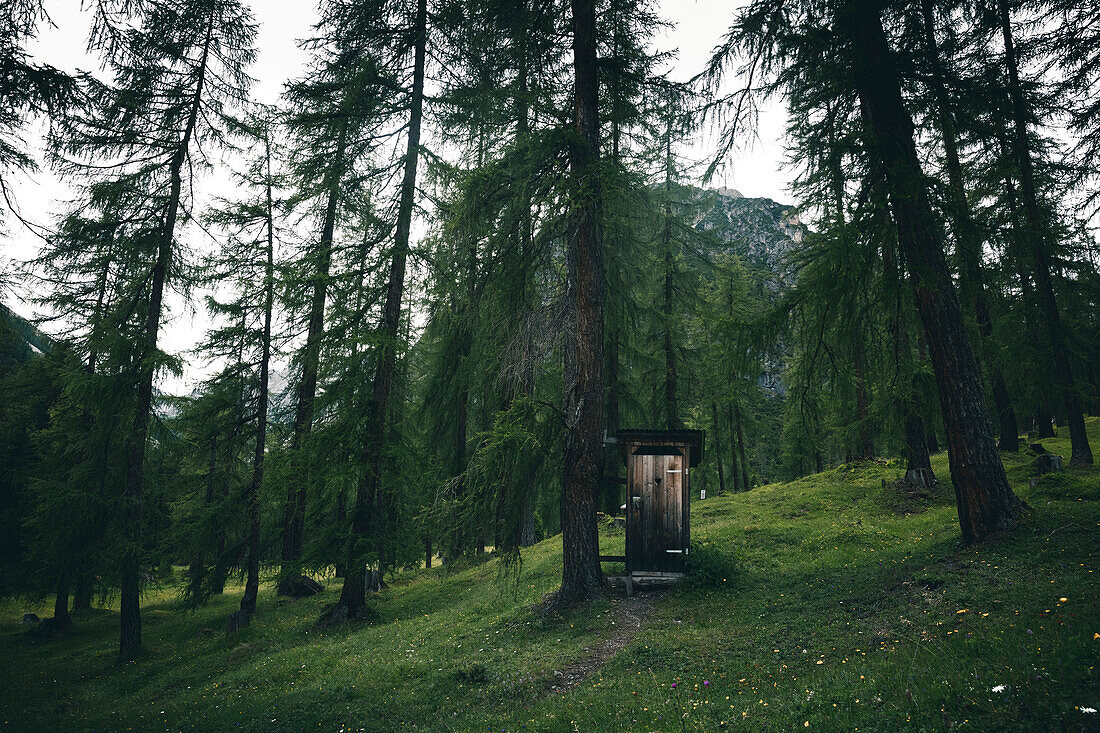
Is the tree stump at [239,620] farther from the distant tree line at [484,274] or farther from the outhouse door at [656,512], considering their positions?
the outhouse door at [656,512]

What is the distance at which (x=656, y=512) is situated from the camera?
11180 millimetres

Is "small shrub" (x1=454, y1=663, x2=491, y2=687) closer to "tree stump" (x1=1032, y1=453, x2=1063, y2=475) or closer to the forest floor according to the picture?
the forest floor

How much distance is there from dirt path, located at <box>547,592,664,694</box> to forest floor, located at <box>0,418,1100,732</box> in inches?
1.8

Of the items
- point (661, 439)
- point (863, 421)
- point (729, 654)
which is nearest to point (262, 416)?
point (661, 439)

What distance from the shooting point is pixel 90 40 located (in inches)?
216

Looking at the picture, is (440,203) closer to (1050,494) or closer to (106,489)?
(106,489)

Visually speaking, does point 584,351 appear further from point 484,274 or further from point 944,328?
point 944,328

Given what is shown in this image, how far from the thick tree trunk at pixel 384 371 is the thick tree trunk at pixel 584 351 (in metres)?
4.53

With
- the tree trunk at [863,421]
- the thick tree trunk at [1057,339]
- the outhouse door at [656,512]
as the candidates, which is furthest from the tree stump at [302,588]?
the thick tree trunk at [1057,339]

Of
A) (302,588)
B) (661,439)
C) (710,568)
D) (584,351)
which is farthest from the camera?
(302,588)

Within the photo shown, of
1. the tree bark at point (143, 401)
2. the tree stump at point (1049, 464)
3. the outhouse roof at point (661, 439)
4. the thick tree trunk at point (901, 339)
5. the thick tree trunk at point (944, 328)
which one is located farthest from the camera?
the tree bark at point (143, 401)

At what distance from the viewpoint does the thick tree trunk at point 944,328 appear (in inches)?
312

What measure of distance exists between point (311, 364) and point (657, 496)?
9.50m

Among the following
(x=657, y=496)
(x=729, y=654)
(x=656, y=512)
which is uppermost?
(x=657, y=496)
